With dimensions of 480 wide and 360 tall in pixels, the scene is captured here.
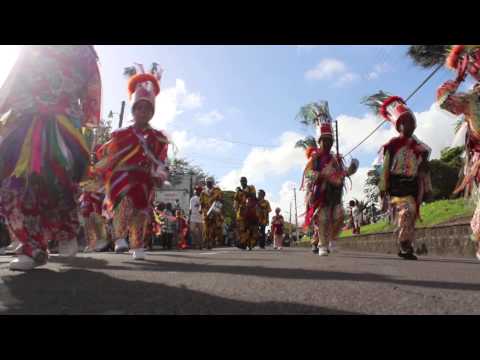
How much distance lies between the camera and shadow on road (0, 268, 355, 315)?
176 centimetres

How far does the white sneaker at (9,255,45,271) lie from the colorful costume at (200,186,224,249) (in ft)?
34.6

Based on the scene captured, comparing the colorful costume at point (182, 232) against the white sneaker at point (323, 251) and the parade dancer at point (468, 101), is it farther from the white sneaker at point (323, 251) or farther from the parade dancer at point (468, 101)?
the parade dancer at point (468, 101)

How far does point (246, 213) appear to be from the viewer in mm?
13500

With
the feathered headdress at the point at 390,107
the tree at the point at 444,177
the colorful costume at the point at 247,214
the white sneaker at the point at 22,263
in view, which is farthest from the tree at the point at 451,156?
the white sneaker at the point at 22,263

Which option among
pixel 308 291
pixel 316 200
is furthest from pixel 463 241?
pixel 308 291

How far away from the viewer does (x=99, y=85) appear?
428 cm

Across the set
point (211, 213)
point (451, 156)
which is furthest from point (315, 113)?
point (451, 156)

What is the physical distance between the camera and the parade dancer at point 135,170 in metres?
5.36

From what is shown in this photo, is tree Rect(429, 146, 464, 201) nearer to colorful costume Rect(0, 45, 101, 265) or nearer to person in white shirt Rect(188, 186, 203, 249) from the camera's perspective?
person in white shirt Rect(188, 186, 203, 249)

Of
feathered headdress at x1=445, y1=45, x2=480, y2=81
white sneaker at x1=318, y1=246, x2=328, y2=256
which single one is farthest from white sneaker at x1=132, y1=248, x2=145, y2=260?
feathered headdress at x1=445, y1=45, x2=480, y2=81
